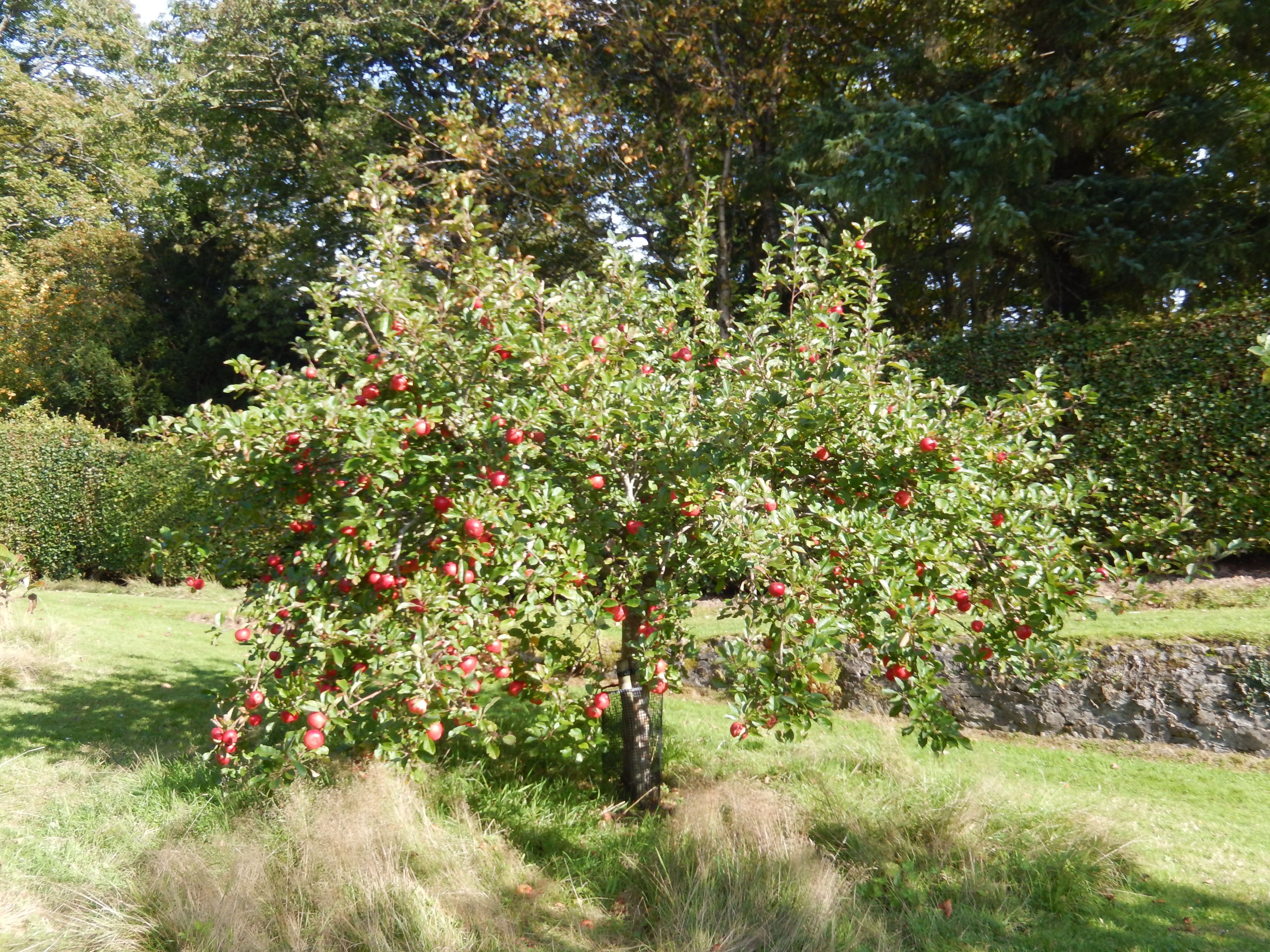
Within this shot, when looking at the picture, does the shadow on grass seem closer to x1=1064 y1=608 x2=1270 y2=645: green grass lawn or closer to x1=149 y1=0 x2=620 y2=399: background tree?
x1=149 y1=0 x2=620 y2=399: background tree

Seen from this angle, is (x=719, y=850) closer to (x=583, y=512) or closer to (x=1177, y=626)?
(x=583, y=512)

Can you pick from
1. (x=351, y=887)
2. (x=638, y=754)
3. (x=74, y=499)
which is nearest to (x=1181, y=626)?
(x=638, y=754)

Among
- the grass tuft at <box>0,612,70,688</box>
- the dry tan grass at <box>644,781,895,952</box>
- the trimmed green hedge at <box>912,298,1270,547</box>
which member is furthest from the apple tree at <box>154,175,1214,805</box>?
the trimmed green hedge at <box>912,298,1270,547</box>

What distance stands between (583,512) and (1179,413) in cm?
692

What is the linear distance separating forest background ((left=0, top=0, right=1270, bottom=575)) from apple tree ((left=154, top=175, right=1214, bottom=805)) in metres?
1.32

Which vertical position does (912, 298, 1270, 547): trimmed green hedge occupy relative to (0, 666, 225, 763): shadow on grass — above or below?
above

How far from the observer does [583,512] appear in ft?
13.0

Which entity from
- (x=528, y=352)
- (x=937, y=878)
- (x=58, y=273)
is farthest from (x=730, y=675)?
(x=58, y=273)

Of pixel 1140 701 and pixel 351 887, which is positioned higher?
pixel 1140 701

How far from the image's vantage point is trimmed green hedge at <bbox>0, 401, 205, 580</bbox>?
14273mm

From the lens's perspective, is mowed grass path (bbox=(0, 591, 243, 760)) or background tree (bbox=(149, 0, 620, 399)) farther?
background tree (bbox=(149, 0, 620, 399))

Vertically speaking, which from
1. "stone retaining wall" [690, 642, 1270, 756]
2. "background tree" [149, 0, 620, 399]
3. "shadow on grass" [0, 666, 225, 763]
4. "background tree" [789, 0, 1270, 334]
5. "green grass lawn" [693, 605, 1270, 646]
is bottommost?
"shadow on grass" [0, 666, 225, 763]

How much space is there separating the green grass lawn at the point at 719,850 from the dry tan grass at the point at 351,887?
0.6 inches

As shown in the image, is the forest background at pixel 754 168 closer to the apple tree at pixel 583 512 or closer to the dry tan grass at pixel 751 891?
the apple tree at pixel 583 512
